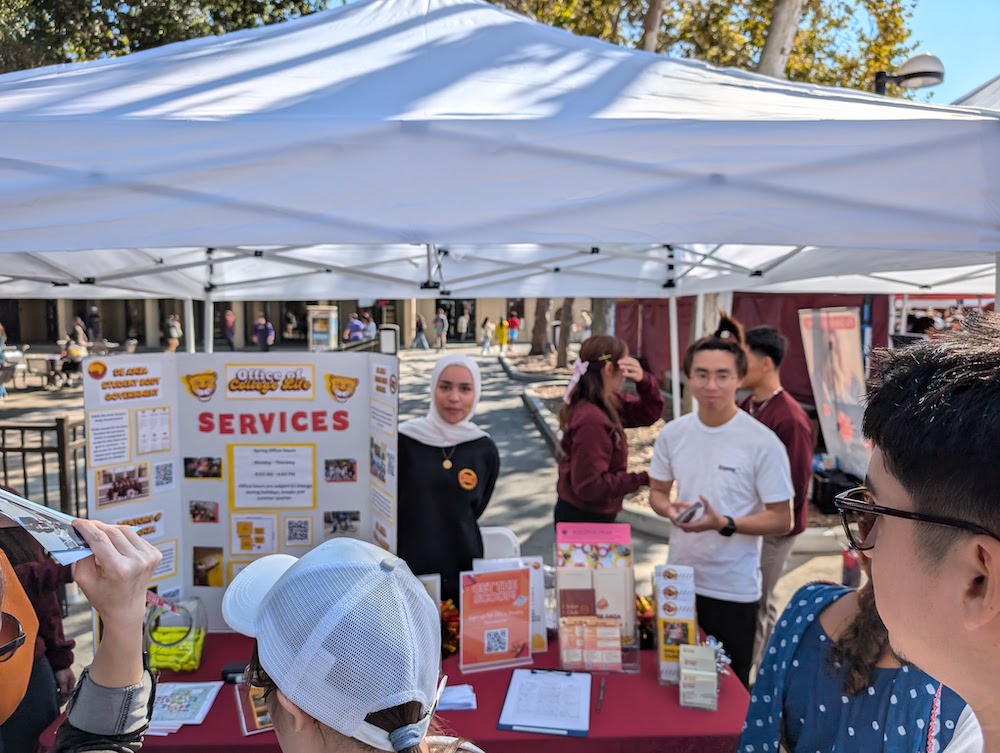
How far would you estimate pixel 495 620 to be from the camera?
256cm

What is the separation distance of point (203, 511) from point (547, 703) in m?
1.72

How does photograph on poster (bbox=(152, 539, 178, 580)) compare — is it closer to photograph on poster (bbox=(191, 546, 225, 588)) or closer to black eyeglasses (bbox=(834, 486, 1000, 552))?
photograph on poster (bbox=(191, 546, 225, 588))

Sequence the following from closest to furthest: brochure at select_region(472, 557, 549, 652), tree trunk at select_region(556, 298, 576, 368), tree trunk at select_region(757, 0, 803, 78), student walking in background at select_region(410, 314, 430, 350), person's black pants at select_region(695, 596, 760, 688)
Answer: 1. brochure at select_region(472, 557, 549, 652)
2. person's black pants at select_region(695, 596, 760, 688)
3. tree trunk at select_region(757, 0, 803, 78)
4. tree trunk at select_region(556, 298, 576, 368)
5. student walking in background at select_region(410, 314, 430, 350)

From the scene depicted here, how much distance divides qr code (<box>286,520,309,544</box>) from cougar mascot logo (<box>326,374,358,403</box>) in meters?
0.57

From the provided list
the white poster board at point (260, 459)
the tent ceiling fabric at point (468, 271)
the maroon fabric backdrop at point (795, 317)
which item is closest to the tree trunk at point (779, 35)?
the tent ceiling fabric at point (468, 271)

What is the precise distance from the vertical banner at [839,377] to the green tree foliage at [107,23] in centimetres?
1002

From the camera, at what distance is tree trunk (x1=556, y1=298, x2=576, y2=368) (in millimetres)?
17766

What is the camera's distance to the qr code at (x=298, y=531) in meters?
3.04

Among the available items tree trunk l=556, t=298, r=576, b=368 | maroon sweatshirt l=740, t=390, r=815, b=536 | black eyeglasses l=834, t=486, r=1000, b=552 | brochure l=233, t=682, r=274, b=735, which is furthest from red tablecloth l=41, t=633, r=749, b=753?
tree trunk l=556, t=298, r=576, b=368

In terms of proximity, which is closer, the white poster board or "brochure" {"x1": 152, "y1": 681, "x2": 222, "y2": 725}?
"brochure" {"x1": 152, "y1": 681, "x2": 222, "y2": 725}

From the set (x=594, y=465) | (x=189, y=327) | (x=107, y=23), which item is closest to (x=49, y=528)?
(x=594, y=465)

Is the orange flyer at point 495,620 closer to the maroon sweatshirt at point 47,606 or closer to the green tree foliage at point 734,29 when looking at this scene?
the maroon sweatshirt at point 47,606

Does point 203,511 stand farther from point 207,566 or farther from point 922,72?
point 922,72

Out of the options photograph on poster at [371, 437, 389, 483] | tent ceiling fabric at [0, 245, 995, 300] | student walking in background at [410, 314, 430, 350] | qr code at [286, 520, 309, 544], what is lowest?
student walking in background at [410, 314, 430, 350]
